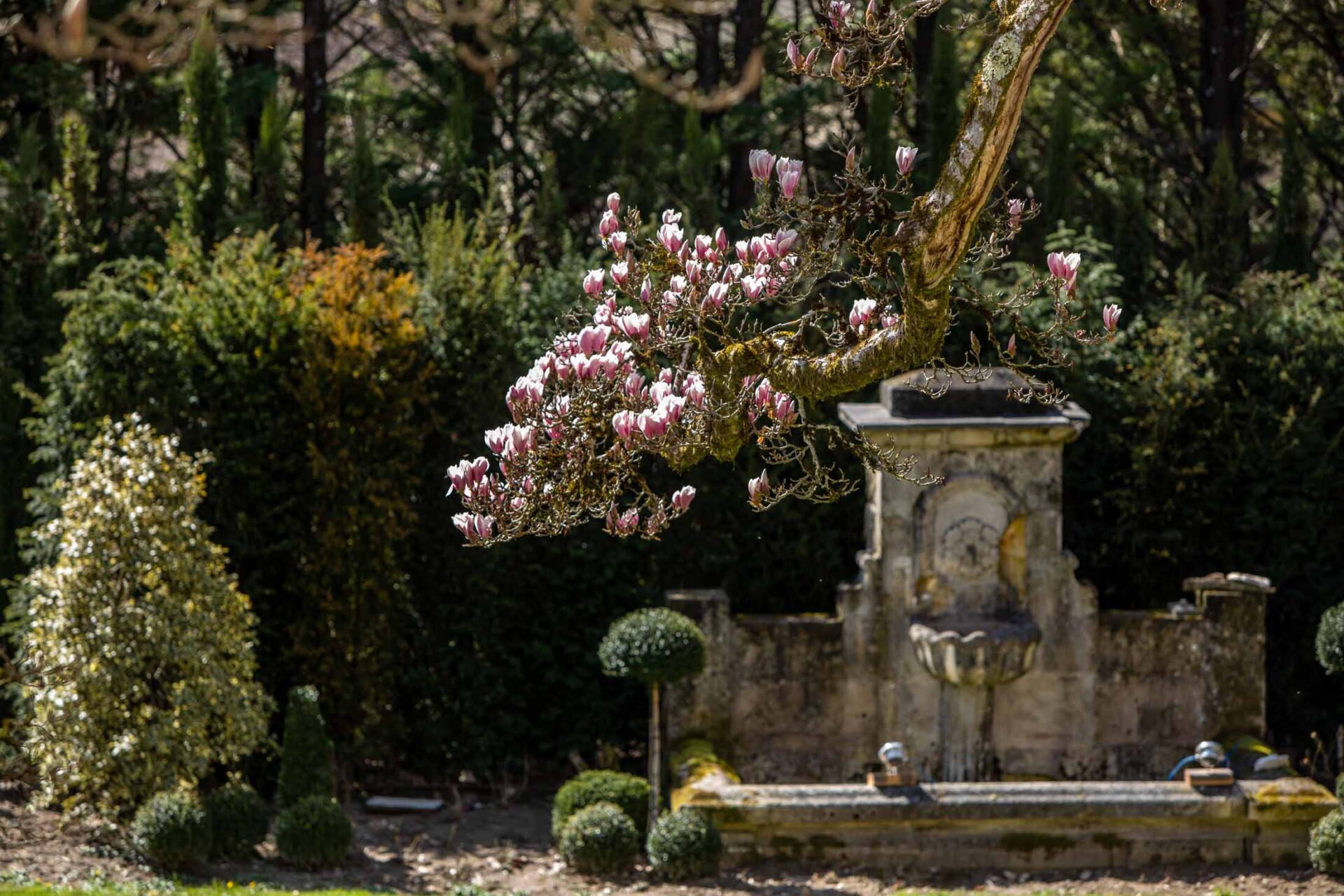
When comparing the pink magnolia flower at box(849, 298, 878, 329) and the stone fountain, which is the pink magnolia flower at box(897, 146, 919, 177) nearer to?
the pink magnolia flower at box(849, 298, 878, 329)

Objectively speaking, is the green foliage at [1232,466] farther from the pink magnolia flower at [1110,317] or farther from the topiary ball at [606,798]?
the pink magnolia flower at [1110,317]

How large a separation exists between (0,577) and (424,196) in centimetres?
660

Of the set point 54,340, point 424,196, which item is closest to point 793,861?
point 54,340

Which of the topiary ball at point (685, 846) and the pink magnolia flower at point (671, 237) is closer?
the pink magnolia flower at point (671, 237)

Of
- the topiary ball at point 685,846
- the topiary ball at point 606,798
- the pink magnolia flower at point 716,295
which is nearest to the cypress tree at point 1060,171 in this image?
the topiary ball at point 606,798

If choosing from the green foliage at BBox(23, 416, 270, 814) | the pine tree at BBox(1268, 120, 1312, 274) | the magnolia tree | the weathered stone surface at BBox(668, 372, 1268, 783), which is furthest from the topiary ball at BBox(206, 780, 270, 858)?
the pine tree at BBox(1268, 120, 1312, 274)

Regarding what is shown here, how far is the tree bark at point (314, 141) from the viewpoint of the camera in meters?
17.6

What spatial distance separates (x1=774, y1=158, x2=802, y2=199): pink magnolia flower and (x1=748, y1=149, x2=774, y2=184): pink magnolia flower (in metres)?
0.03

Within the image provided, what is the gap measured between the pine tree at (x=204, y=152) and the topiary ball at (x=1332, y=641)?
9.63m

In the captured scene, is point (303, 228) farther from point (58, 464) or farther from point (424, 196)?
point (58, 464)

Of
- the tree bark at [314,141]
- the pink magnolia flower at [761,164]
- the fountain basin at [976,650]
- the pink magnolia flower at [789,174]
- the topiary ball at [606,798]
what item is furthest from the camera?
the tree bark at [314,141]

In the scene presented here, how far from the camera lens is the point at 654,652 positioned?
37.5ft

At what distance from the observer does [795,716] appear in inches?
487

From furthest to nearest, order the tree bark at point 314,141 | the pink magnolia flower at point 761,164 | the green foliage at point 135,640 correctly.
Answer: the tree bark at point 314,141, the green foliage at point 135,640, the pink magnolia flower at point 761,164
